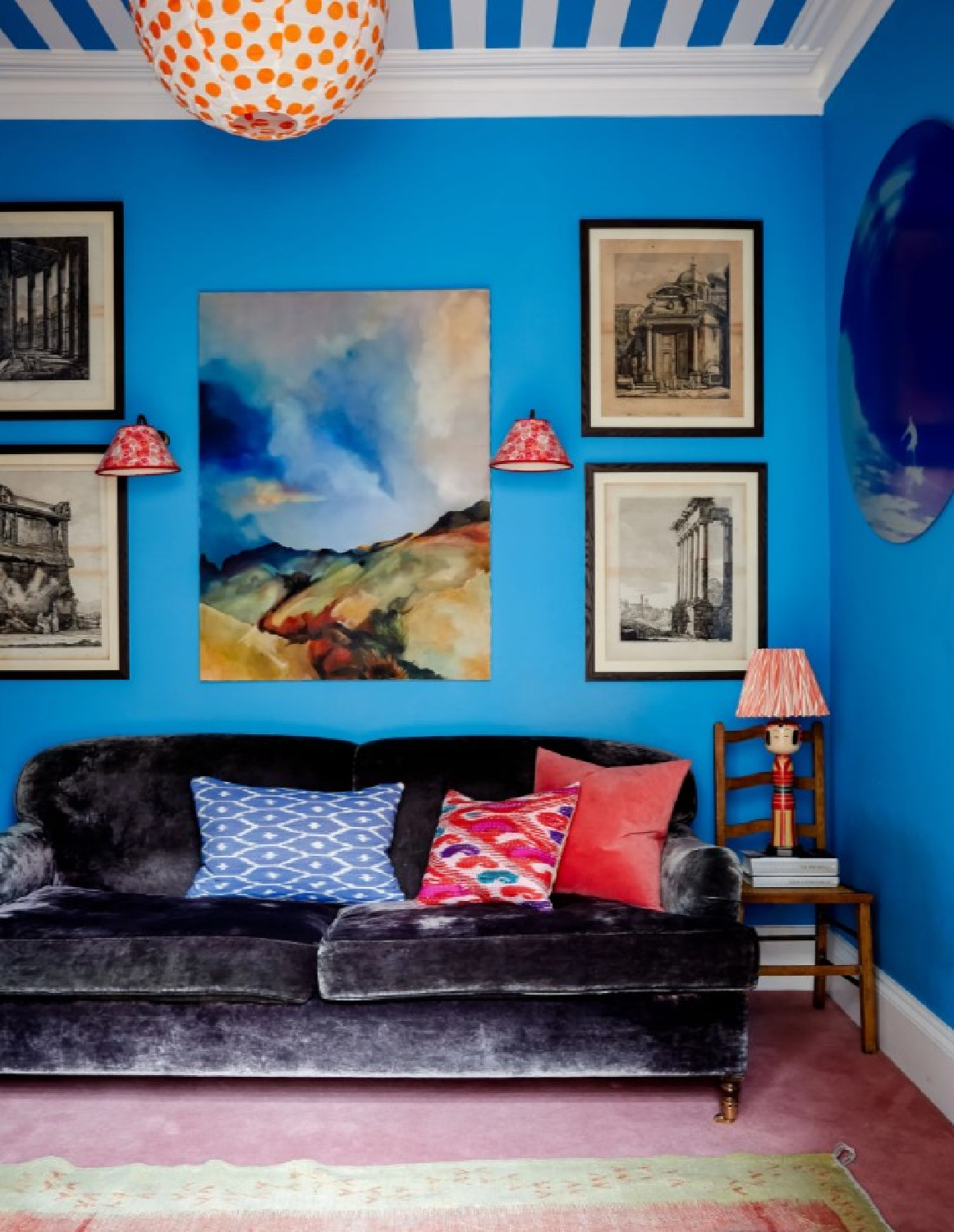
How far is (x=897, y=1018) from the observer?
332 centimetres

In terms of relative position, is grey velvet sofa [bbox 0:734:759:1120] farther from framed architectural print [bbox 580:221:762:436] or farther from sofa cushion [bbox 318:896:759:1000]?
framed architectural print [bbox 580:221:762:436]

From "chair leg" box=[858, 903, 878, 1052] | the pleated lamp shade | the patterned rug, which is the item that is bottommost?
the patterned rug

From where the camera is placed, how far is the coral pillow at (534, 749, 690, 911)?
3.35 metres

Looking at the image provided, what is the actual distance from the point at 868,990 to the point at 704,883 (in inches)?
27.4

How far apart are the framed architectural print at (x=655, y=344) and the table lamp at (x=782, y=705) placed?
87 centimetres

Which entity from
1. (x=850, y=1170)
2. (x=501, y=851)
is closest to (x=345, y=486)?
(x=501, y=851)

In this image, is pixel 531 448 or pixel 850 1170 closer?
pixel 850 1170

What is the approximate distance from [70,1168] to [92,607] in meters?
1.97

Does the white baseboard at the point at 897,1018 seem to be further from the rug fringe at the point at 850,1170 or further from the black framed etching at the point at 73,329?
the black framed etching at the point at 73,329

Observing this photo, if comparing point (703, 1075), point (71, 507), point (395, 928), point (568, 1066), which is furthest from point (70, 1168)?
point (71, 507)

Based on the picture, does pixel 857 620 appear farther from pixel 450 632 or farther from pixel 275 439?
pixel 275 439

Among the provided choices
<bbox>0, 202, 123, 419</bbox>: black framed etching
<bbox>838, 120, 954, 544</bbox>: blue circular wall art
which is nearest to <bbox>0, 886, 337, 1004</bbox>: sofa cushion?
<bbox>0, 202, 123, 419</bbox>: black framed etching

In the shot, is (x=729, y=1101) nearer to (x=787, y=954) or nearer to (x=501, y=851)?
(x=501, y=851)

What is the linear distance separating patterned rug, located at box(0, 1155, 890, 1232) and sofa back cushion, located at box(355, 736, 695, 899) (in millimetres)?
1150
